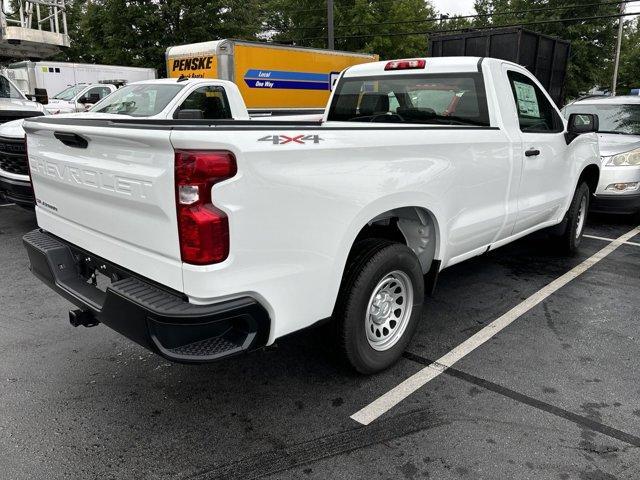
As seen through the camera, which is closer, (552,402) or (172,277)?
(172,277)

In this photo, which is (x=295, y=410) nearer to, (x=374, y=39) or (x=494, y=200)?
(x=494, y=200)

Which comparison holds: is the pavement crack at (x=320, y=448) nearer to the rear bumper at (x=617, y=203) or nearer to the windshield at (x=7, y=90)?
the rear bumper at (x=617, y=203)

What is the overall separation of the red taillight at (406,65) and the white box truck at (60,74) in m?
17.9

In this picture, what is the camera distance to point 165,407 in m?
3.05

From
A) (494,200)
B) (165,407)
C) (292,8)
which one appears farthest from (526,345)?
(292,8)

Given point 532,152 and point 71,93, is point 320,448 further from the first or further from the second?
point 71,93

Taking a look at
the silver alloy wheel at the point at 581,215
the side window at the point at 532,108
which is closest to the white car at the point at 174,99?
the side window at the point at 532,108

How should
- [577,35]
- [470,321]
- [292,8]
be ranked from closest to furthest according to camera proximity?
1. [470,321]
2. [577,35]
3. [292,8]

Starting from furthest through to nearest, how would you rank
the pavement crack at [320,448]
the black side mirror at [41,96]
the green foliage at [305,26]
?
1. the green foliage at [305,26]
2. the black side mirror at [41,96]
3. the pavement crack at [320,448]

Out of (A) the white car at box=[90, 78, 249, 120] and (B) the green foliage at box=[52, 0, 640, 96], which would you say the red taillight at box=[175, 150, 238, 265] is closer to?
(A) the white car at box=[90, 78, 249, 120]

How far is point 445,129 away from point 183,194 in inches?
74.0

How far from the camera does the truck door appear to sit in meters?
4.38

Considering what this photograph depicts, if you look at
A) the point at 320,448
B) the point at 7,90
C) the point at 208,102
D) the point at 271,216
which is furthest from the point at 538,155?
the point at 7,90

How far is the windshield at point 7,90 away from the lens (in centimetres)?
902
